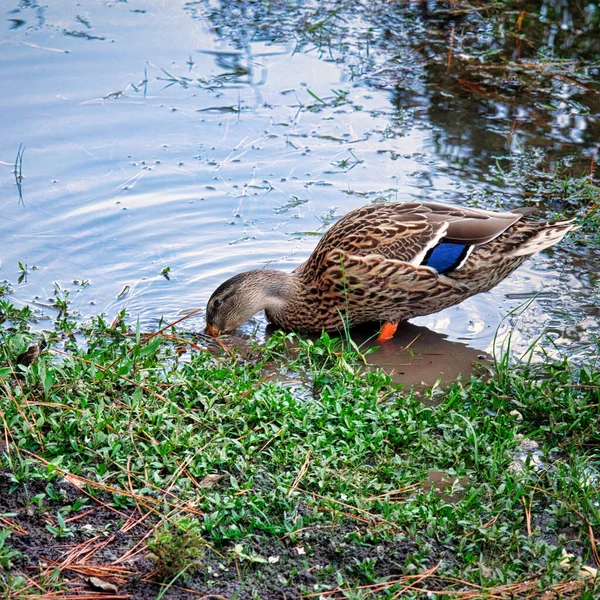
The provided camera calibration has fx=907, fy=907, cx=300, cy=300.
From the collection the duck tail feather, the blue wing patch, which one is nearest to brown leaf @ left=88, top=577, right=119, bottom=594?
the blue wing patch

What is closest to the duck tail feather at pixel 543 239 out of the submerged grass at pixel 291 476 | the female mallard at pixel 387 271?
the female mallard at pixel 387 271

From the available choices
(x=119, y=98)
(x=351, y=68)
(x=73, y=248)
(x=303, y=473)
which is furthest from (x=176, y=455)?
(x=351, y=68)

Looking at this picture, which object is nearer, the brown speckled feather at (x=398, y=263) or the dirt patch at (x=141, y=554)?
the dirt patch at (x=141, y=554)

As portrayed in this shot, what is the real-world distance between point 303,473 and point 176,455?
61 cm

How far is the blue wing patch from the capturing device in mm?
6277

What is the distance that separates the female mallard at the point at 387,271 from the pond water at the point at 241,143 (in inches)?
13.6

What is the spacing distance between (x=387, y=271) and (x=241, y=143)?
2.77 metres

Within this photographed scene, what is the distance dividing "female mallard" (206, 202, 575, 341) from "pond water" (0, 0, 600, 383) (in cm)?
35

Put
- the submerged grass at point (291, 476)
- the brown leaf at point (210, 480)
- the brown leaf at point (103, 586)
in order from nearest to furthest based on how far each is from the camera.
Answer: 1. the brown leaf at point (103, 586)
2. the submerged grass at point (291, 476)
3. the brown leaf at point (210, 480)

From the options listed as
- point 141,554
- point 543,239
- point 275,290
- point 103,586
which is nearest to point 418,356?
point 275,290

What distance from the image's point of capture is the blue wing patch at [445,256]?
6277 mm

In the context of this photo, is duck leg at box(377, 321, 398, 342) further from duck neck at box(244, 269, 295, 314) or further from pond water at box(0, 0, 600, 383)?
duck neck at box(244, 269, 295, 314)

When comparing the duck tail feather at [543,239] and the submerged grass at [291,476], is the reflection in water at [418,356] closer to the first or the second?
the submerged grass at [291,476]

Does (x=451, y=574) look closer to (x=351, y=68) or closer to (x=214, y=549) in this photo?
(x=214, y=549)
